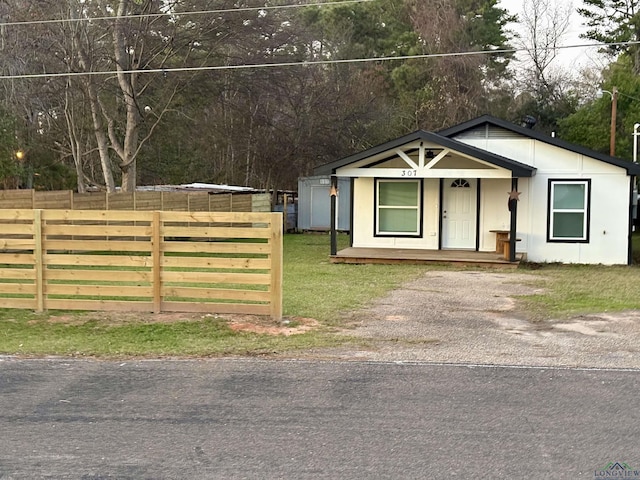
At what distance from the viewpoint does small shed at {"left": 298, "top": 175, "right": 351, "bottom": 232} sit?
2800 cm

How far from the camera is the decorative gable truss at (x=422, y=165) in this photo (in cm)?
1627

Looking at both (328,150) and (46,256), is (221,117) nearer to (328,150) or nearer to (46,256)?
(328,150)

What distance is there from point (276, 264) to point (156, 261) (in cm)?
151

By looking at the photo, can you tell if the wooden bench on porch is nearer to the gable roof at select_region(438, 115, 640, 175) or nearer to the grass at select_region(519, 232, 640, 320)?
the grass at select_region(519, 232, 640, 320)

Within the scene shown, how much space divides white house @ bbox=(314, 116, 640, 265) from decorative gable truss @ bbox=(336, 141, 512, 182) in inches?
0.9

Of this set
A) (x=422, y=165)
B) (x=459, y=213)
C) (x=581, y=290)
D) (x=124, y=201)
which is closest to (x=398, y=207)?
(x=459, y=213)

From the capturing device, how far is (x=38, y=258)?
9.23 m

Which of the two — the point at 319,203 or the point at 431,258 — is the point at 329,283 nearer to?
the point at 431,258

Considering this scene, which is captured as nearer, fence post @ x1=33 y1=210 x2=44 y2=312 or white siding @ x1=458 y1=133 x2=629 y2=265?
fence post @ x1=33 y1=210 x2=44 y2=312

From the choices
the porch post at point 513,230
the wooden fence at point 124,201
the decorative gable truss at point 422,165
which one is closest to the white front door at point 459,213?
the decorative gable truss at point 422,165

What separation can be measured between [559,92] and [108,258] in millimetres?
35354

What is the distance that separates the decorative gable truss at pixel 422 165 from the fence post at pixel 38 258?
359 inches

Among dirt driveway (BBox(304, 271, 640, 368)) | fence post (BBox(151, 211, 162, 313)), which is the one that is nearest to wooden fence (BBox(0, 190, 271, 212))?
fence post (BBox(151, 211, 162, 313))

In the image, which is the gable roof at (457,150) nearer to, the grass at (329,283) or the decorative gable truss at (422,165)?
the decorative gable truss at (422,165)
